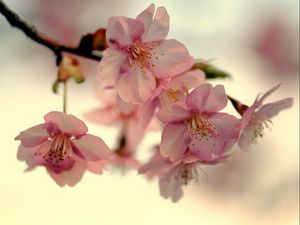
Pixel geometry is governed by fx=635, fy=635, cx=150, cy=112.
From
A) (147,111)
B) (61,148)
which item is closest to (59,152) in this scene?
(61,148)

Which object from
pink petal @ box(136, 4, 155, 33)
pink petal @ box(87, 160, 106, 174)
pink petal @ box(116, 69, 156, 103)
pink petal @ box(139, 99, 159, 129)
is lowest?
pink petal @ box(87, 160, 106, 174)

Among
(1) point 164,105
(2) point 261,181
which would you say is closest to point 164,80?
(1) point 164,105

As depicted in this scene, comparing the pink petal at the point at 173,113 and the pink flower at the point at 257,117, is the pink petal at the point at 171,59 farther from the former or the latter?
the pink flower at the point at 257,117

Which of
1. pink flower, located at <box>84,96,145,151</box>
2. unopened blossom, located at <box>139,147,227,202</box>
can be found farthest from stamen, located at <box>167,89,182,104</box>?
pink flower, located at <box>84,96,145,151</box>

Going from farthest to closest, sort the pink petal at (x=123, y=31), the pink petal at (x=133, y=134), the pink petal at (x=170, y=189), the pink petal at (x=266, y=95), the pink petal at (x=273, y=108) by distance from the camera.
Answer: the pink petal at (x=133, y=134) < the pink petal at (x=170, y=189) < the pink petal at (x=273, y=108) < the pink petal at (x=266, y=95) < the pink petal at (x=123, y=31)

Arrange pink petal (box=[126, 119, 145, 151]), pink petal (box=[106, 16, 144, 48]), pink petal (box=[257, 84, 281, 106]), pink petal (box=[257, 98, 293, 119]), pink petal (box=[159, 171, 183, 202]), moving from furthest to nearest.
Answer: pink petal (box=[126, 119, 145, 151]) → pink petal (box=[159, 171, 183, 202]) → pink petal (box=[257, 98, 293, 119]) → pink petal (box=[257, 84, 281, 106]) → pink petal (box=[106, 16, 144, 48])

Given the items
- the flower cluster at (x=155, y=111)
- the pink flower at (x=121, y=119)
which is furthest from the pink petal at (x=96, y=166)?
the pink flower at (x=121, y=119)

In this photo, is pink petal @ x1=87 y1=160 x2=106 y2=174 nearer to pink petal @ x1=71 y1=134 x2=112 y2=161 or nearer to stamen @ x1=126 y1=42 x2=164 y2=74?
pink petal @ x1=71 y1=134 x2=112 y2=161

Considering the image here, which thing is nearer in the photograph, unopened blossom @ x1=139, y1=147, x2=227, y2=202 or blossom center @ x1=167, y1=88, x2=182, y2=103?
blossom center @ x1=167, y1=88, x2=182, y2=103
